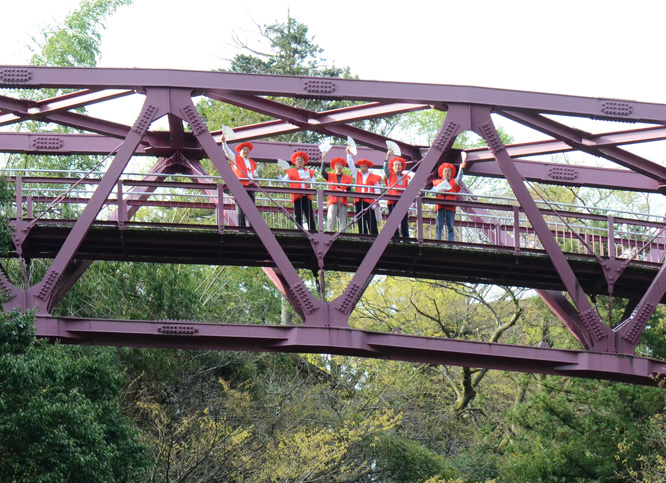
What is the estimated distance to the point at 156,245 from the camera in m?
20.9

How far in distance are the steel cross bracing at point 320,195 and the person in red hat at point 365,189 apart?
0.69 meters

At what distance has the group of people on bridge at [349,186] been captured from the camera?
20.9m

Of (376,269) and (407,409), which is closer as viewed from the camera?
(376,269)

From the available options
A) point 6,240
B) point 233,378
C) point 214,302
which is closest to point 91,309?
point 233,378

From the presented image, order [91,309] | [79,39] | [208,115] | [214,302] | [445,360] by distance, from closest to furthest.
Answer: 1. [445,360]
2. [91,309]
3. [214,302]
4. [79,39]
5. [208,115]

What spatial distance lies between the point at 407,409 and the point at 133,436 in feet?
49.0

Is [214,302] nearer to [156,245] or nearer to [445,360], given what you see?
[156,245]

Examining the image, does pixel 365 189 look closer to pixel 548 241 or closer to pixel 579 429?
pixel 548 241

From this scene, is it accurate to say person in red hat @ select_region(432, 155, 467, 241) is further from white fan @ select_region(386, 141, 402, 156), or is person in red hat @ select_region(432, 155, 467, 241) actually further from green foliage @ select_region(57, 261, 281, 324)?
green foliage @ select_region(57, 261, 281, 324)

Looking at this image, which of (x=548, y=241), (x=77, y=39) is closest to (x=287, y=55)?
(x=77, y=39)

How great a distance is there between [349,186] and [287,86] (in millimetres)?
1947

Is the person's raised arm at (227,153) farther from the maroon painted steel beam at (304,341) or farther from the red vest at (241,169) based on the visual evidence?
the maroon painted steel beam at (304,341)

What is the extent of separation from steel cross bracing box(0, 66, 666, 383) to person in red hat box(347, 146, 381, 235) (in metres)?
0.69

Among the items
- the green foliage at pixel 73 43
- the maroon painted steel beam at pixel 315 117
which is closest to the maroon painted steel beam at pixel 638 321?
the maroon painted steel beam at pixel 315 117
